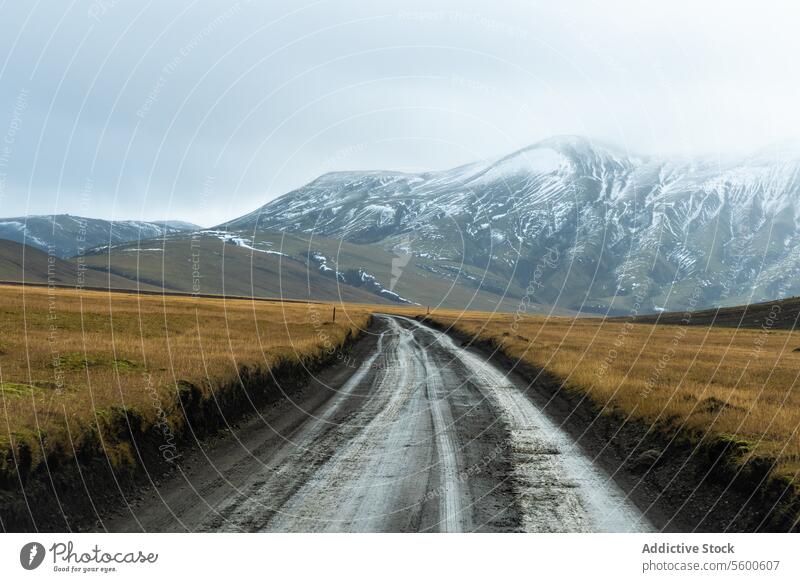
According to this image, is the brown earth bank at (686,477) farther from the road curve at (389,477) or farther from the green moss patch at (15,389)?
the green moss patch at (15,389)

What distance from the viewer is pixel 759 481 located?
33.5 ft

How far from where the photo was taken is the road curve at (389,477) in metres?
8.70

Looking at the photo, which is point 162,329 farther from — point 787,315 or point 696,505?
point 787,315

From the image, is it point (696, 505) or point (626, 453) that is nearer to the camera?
point (696, 505)

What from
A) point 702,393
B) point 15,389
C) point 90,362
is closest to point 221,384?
point 15,389

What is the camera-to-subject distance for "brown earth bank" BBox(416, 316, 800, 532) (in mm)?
9125

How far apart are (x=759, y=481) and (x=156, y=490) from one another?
32.2ft
